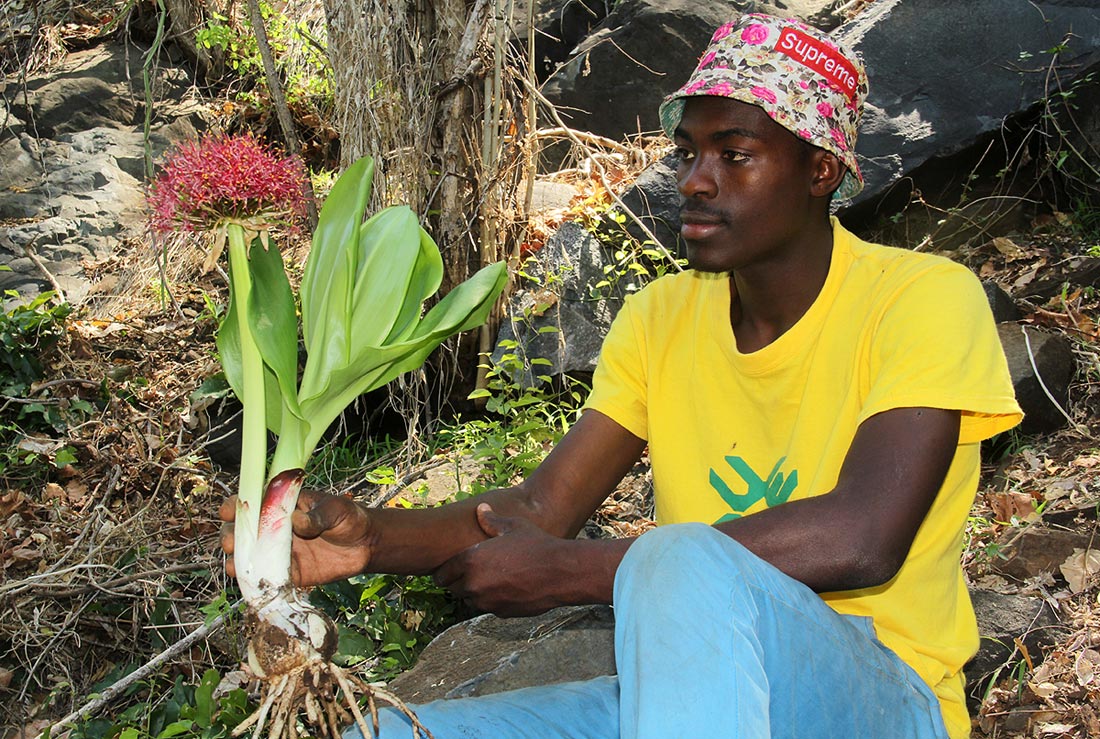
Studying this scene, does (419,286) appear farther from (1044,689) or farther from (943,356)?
(1044,689)

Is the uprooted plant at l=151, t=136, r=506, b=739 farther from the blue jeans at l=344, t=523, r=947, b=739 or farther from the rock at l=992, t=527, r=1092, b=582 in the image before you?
the rock at l=992, t=527, r=1092, b=582

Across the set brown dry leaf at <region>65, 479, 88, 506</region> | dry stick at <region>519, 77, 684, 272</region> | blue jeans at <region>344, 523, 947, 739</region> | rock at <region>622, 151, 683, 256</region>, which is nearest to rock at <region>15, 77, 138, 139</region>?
brown dry leaf at <region>65, 479, 88, 506</region>

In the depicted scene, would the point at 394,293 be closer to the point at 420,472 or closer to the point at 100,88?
the point at 420,472

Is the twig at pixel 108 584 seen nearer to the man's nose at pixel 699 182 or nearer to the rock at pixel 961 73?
the man's nose at pixel 699 182

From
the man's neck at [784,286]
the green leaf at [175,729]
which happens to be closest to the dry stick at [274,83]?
the green leaf at [175,729]

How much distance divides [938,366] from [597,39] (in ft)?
Answer: 13.2

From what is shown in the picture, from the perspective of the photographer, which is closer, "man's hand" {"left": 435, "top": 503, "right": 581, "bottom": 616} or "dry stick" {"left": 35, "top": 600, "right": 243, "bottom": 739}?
"man's hand" {"left": 435, "top": 503, "right": 581, "bottom": 616}

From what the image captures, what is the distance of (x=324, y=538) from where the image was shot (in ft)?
6.46

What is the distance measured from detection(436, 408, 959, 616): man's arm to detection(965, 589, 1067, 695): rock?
4.26 ft

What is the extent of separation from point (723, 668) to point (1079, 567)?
2177 mm

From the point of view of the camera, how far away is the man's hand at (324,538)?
192 centimetres

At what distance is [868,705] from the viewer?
162 centimetres

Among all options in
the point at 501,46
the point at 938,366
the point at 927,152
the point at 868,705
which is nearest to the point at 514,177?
the point at 501,46

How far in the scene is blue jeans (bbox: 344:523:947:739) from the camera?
1.40 meters
